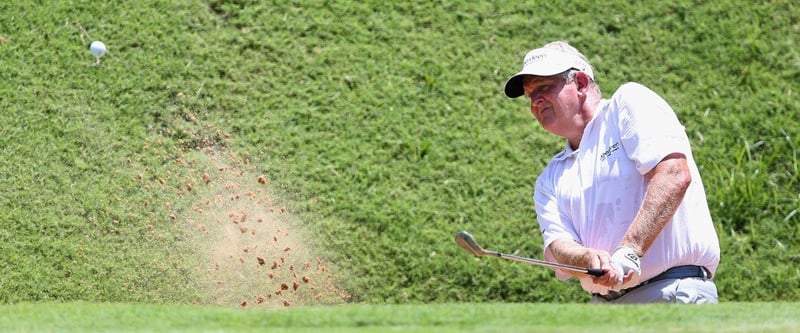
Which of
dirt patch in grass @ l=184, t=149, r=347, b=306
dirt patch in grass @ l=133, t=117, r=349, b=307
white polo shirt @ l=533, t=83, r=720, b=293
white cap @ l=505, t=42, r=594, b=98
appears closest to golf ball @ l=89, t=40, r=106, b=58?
dirt patch in grass @ l=133, t=117, r=349, b=307

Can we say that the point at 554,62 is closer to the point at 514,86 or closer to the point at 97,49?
the point at 514,86

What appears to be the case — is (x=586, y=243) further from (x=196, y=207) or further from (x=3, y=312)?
(x=196, y=207)

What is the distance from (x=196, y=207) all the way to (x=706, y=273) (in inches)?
135

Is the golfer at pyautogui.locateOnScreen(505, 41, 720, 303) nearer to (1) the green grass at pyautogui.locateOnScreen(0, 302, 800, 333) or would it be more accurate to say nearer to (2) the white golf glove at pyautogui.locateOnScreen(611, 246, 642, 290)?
(2) the white golf glove at pyautogui.locateOnScreen(611, 246, 642, 290)

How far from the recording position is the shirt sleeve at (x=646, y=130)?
4887 mm

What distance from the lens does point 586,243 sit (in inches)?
204

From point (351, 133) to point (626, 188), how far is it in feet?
10.0

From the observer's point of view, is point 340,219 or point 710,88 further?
point 710,88

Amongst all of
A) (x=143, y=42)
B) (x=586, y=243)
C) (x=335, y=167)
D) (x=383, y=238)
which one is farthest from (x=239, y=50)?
(x=586, y=243)

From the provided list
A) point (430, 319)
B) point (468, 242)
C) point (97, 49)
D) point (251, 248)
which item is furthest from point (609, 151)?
point (97, 49)

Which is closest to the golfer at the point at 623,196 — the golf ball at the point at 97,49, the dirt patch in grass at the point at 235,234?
the dirt patch in grass at the point at 235,234

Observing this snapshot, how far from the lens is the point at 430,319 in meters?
4.15

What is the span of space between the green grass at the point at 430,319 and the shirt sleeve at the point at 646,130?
69cm

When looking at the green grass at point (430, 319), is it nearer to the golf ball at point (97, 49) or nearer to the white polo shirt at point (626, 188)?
the white polo shirt at point (626, 188)
